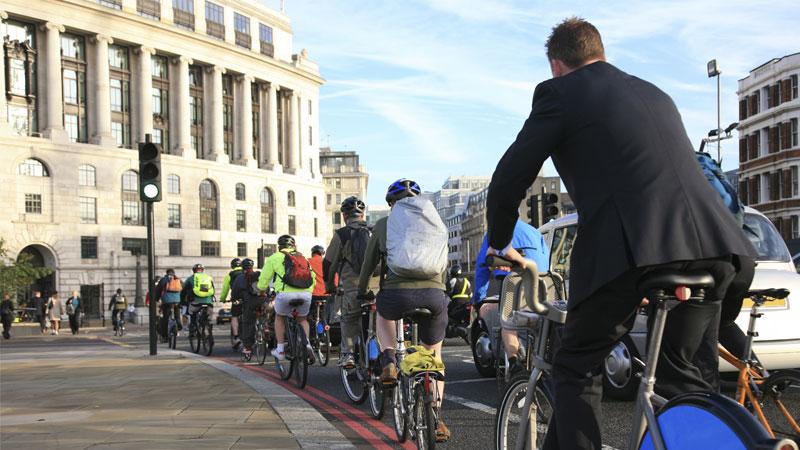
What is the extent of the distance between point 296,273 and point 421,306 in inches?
172

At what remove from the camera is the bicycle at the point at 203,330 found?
52.6 feet

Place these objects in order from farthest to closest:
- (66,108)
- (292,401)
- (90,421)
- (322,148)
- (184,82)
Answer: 1. (322,148)
2. (184,82)
3. (66,108)
4. (292,401)
5. (90,421)

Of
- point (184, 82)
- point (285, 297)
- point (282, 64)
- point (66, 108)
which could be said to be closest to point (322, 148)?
point (282, 64)

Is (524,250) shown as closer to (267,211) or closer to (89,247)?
(89,247)

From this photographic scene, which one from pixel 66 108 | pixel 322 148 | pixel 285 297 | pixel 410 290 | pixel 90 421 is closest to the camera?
pixel 410 290

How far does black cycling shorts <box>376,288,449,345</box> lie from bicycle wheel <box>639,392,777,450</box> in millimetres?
A: 3377

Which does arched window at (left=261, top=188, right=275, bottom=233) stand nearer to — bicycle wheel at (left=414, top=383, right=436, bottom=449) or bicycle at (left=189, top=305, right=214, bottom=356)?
bicycle at (left=189, top=305, right=214, bottom=356)

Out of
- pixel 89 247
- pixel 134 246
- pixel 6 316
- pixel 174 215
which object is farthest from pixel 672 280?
pixel 174 215

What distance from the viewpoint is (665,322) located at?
260cm

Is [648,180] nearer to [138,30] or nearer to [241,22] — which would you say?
[138,30]

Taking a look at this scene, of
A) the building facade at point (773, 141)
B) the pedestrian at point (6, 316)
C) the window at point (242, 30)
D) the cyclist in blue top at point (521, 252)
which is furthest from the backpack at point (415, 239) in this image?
the window at point (242, 30)

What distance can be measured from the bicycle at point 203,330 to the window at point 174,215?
56.0 meters

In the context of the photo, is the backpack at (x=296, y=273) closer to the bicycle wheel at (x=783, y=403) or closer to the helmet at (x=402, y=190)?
the helmet at (x=402, y=190)

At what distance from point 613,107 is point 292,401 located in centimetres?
602
